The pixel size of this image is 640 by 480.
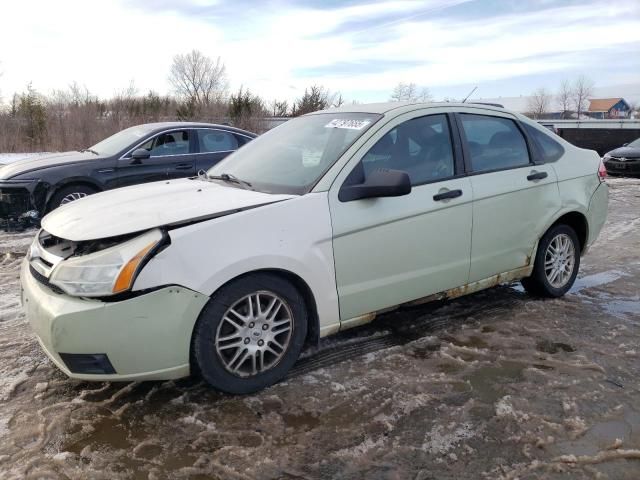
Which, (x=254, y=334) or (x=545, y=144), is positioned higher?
(x=545, y=144)

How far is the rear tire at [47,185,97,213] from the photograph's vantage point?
7.72 m

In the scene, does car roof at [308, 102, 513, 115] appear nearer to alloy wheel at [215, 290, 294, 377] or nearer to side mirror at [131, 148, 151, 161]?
alloy wheel at [215, 290, 294, 377]

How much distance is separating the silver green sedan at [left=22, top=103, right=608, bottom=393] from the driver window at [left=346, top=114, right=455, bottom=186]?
11mm

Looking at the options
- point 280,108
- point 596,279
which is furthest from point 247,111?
point 596,279

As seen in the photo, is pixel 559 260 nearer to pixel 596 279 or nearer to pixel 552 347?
pixel 596 279

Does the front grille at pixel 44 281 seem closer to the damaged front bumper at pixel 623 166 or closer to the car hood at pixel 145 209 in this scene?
the car hood at pixel 145 209

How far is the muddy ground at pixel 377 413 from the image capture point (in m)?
2.59

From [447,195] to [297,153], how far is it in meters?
1.10

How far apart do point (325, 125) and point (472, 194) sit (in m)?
1.19

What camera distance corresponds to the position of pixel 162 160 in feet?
27.6

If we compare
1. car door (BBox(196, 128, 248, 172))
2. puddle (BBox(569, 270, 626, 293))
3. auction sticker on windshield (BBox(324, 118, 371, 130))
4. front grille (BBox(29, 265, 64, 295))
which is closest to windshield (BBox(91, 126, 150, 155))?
car door (BBox(196, 128, 248, 172))

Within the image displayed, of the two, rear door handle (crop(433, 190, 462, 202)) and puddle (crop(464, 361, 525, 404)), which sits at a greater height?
rear door handle (crop(433, 190, 462, 202))

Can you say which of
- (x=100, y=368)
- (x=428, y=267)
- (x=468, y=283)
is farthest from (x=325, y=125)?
(x=100, y=368)

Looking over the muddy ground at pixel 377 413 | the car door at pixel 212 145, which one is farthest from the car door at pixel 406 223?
Result: the car door at pixel 212 145
